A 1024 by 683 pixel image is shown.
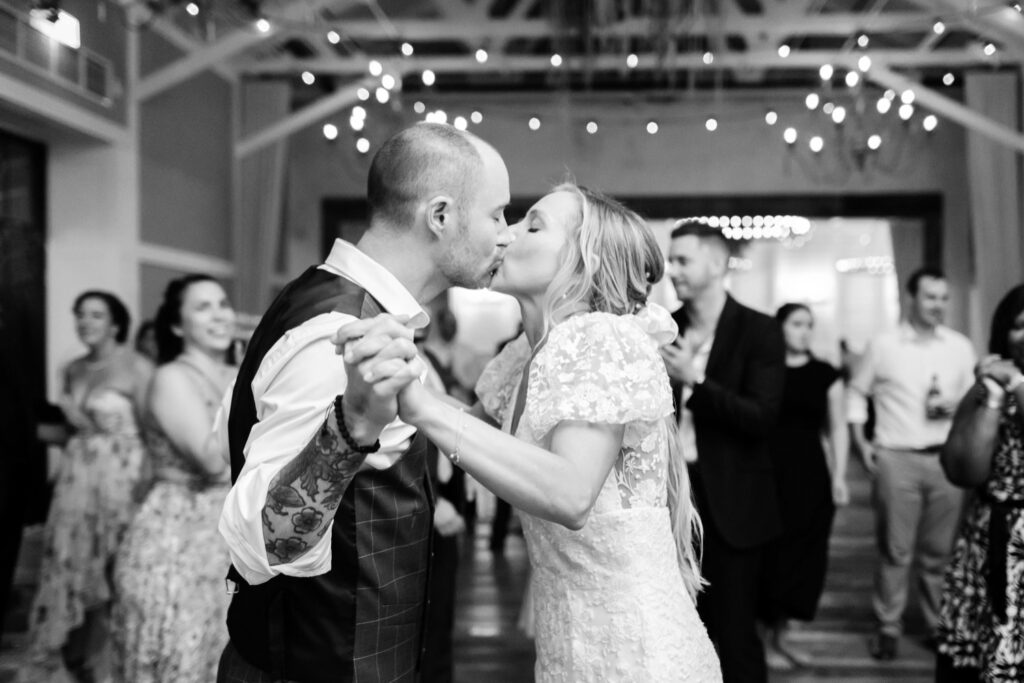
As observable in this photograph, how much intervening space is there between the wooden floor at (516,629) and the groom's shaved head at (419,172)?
3.13 metres

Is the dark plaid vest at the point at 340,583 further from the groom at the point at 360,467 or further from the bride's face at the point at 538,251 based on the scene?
the bride's face at the point at 538,251

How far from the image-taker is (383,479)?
1469mm

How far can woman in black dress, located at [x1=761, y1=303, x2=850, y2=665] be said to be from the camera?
4.54 meters

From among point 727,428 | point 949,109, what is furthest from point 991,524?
point 949,109

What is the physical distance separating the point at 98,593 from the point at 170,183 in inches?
162

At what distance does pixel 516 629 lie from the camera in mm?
4988

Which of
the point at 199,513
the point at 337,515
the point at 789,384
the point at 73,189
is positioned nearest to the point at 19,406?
the point at 73,189

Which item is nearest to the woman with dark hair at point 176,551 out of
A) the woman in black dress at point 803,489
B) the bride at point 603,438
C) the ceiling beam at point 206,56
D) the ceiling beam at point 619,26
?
the bride at point 603,438

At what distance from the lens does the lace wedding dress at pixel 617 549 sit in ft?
5.20

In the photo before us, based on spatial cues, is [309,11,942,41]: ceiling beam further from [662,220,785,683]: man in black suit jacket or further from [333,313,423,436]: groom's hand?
[333,313,423,436]: groom's hand

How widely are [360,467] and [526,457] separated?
0.24m

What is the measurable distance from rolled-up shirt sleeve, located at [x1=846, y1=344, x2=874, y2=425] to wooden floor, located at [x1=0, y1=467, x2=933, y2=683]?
3.61 ft

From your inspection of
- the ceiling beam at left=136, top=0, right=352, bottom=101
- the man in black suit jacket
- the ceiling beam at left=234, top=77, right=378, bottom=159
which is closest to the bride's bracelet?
the man in black suit jacket

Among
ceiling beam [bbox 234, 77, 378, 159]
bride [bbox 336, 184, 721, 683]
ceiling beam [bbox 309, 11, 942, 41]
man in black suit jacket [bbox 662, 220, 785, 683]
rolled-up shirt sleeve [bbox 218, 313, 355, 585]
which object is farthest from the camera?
ceiling beam [bbox 234, 77, 378, 159]
